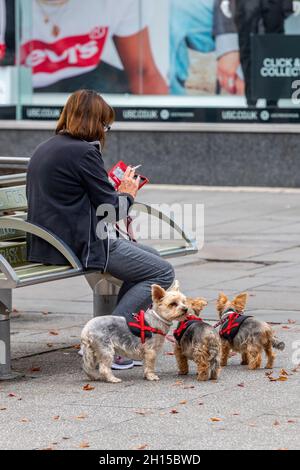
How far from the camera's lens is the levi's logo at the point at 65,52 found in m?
18.5

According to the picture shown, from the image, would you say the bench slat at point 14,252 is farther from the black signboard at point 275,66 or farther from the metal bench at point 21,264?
the black signboard at point 275,66

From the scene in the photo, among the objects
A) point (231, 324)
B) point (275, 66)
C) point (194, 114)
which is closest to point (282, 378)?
point (231, 324)

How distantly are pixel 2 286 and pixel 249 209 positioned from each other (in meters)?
8.74

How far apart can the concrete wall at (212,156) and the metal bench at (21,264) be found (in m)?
9.16

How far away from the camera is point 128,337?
696 centimetres

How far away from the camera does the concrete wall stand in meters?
17.4

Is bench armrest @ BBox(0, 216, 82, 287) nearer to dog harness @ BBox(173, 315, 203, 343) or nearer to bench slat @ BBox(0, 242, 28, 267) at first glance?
bench slat @ BBox(0, 242, 28, 267)

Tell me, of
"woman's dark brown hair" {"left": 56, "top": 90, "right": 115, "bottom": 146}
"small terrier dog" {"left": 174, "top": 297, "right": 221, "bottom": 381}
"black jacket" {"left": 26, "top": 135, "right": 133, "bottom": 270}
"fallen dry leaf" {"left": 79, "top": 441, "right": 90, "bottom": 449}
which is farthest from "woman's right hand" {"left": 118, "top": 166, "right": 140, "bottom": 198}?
"fallen dry leaf" {"left": 79, "top": 441, "right": 90, "bottom": 449}

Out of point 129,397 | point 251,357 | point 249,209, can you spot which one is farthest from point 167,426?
point 249,209

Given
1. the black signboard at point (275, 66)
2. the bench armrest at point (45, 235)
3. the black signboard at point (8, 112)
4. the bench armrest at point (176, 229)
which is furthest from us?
the black signboard at point (8, 112)

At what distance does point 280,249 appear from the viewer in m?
12.1

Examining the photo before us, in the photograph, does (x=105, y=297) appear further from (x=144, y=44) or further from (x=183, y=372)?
(x=144, y=44)

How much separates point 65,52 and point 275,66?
3318mm

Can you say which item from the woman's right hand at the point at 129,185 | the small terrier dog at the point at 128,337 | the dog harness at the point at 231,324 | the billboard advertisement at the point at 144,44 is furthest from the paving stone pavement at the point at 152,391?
the billboard advertisement at the point at 144,44
